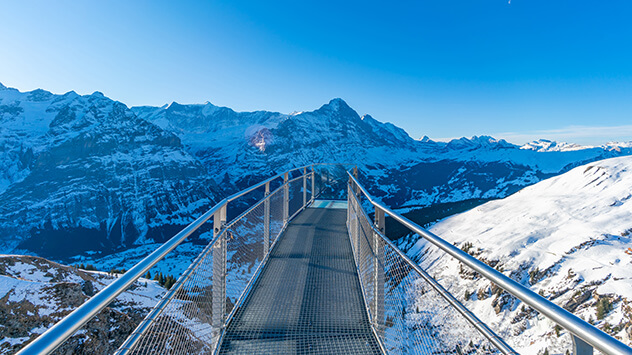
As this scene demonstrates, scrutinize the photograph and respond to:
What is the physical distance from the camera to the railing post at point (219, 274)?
2.89 metres

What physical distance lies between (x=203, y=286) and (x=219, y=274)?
0.39m

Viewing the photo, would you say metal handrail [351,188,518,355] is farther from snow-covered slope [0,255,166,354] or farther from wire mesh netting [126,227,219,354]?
snow-covered slope [0,255,166,354]

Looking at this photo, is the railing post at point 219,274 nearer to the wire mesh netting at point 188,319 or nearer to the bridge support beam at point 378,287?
the wire mesh netting at point 188,319

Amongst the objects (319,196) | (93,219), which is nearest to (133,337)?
(319,196)

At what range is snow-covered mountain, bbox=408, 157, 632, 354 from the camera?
119 feet

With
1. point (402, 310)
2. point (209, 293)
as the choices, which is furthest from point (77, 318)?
point (402, 310)

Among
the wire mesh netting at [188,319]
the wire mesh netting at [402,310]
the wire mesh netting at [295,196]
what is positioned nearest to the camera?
the wire mesh netting at [188,319]

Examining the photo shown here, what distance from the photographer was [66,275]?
995cm

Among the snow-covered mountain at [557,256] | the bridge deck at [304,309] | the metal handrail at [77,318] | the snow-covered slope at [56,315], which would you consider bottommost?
the snow-covered mountain at [557,256]

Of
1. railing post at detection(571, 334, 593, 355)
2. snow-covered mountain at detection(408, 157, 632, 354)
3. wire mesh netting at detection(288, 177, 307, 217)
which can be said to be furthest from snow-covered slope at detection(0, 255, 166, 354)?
snow-covered mountain at detection(408, 157, 632, 354)

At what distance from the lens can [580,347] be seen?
3.18ft

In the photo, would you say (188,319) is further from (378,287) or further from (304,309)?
(378,287)

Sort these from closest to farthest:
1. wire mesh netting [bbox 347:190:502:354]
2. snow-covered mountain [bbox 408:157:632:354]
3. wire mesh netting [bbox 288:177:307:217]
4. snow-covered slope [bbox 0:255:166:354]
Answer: wire mesh netting [bbox 347:190:502:354] < snow-covered slope [bbox 0:255:166:354] < wire mesh netting [bbox 288:177:307:217] < snow-covered mountain [bbox 408:157:632:354]

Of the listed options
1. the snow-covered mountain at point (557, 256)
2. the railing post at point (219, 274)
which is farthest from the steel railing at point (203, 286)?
the snow-covered mountain at point (557, 256)
